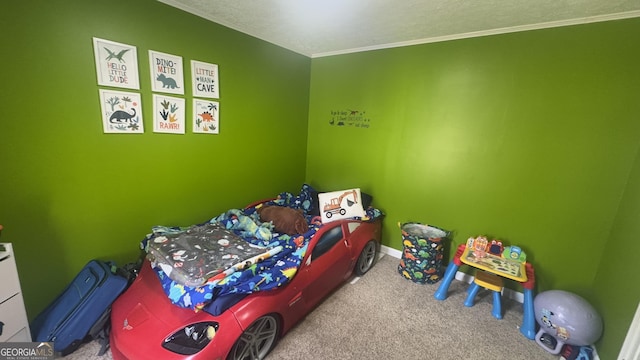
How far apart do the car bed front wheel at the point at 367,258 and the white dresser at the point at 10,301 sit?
226 centimetres

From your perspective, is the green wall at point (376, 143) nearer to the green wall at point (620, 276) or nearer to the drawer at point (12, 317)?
the green wall at point (620, 276)

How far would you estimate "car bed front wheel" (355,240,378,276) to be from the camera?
244 centimetres

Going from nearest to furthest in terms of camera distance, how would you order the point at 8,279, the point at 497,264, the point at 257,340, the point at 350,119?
1. the point at 8,279
2. the point at 257,340
3. the point at 497,264
4. the point at 350,119

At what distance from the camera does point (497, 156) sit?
85.4 inches

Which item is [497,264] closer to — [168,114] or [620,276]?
[620,276]

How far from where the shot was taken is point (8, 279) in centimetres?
129

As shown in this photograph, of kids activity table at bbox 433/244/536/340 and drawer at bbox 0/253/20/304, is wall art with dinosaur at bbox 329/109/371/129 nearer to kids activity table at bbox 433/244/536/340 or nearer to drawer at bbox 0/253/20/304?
kids activity table at bbox 433/244/536/340

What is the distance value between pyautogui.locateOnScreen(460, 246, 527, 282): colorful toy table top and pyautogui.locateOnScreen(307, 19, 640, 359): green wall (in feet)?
0.91

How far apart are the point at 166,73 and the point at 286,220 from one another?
1495mm

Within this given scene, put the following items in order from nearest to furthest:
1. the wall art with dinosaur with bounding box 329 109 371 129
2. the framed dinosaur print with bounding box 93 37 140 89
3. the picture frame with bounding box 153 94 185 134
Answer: the framed dinosaur print with bounding box 93 37 140 89 < the picture frame with bounding box 153 94 185 134 < the wall art with dinosaur with bounding box 329 109 371 129

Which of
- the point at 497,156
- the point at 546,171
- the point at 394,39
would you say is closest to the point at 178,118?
the point at 394,39

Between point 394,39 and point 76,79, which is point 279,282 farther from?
point 394,39

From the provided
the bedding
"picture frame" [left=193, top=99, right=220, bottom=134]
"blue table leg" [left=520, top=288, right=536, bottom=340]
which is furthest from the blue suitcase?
"blue table leg" [left=520, top=288, right=536, bottom=340]

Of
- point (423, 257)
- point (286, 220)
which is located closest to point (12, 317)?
point (286, 220)
